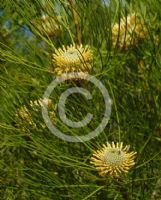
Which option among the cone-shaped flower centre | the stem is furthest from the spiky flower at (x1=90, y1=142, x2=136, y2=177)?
the stem

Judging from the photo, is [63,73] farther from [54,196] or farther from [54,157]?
[54,196]

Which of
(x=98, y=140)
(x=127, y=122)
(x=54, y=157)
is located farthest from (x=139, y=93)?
(x=54, y=157)

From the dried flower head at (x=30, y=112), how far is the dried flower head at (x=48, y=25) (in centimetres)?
18

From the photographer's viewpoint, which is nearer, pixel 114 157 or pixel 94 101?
pixel 114 157

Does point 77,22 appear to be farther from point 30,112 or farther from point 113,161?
point 113,161

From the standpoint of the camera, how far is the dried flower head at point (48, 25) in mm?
1401

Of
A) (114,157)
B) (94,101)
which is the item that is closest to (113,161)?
(114,157)

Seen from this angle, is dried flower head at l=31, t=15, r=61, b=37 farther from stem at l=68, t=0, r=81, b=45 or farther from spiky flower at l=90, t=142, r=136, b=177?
spiky flower at l=90, t=142, r=136, b=177

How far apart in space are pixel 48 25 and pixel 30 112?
30 cm

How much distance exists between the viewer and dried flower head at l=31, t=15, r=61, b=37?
1401 mm

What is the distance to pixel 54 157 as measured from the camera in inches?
52.5

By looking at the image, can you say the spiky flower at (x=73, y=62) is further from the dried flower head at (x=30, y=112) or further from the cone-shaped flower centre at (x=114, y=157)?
the cone-shaped flower centre at (x=114, y=157)

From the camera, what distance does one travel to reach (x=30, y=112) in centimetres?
137

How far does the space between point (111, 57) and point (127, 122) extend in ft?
0.62
